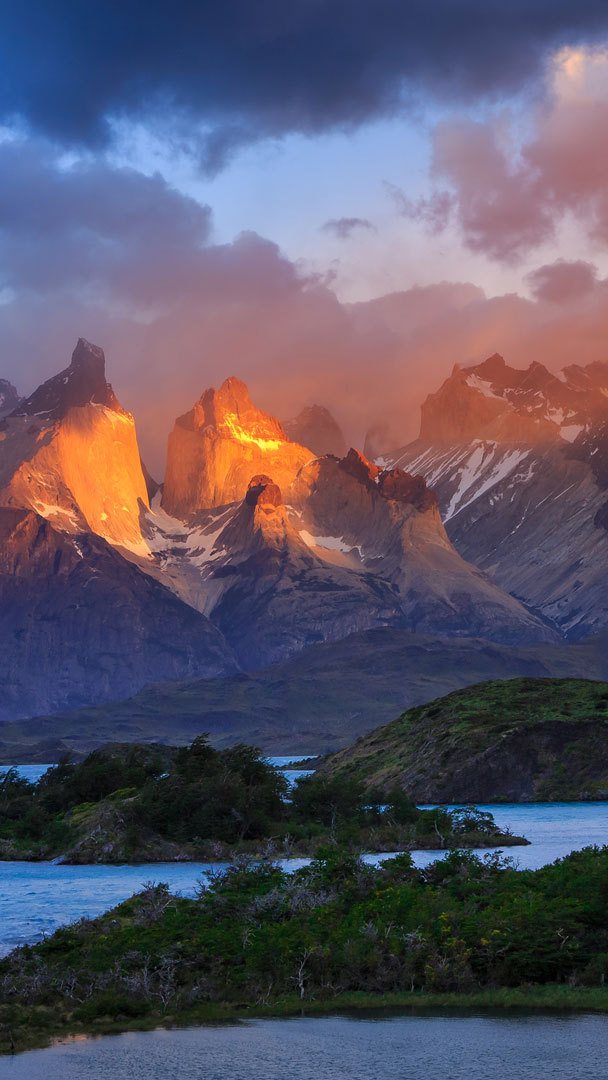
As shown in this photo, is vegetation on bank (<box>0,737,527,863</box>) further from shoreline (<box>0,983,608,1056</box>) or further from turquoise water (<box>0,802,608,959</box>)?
shoreline (<box>0,983,608,1056</box>)

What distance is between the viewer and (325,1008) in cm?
4941

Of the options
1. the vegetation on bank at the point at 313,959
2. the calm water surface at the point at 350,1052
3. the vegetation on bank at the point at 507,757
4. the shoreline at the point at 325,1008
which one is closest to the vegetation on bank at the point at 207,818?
the vegetation on bank at the point at 507,757

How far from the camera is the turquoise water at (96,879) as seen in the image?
254 ft

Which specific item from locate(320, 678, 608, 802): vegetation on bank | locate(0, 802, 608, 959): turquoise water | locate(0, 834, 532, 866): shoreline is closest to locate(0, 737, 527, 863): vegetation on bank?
locate(0, 834, 532, 866): shoreline

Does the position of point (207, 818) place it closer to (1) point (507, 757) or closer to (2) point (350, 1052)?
(1) point (507, 757)

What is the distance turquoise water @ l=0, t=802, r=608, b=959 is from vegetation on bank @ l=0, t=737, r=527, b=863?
10.8ft

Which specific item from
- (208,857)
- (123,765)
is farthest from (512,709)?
(208,857)

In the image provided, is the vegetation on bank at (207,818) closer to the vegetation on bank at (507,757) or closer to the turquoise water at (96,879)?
the turquoise water at (96,879)

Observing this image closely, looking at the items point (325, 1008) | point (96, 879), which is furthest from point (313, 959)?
point (96, 879)

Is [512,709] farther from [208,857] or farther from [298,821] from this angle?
[208,857]

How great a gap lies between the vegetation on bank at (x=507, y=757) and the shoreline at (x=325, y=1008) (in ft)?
371

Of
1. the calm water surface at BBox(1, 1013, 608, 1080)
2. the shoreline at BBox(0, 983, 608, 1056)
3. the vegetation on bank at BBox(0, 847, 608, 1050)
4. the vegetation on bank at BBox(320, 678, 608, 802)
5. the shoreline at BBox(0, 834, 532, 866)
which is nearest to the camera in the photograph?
the calm water surface at BBox(1, 1013, 608, 1080)

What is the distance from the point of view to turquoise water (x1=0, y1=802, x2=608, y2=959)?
77438mm

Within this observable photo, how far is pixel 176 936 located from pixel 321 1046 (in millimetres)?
14242
